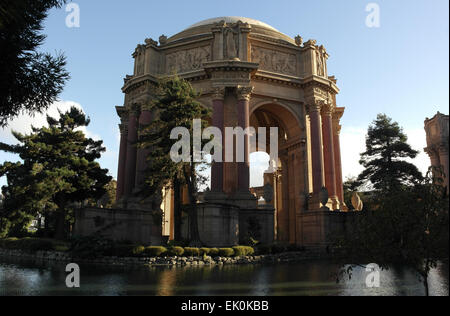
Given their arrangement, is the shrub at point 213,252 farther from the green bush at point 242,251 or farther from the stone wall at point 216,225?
the stone wall at point 216,225

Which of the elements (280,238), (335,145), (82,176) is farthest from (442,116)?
(82,176)

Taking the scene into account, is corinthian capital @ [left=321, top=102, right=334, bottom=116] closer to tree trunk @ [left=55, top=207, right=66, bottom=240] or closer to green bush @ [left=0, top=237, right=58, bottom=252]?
tree trunk @ [left=55, top=207, right=66, bottom=240]

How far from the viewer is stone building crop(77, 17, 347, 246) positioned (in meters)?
27.7

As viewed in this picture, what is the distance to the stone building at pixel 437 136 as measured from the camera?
43822mm

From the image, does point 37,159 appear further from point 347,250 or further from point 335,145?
point 335,145

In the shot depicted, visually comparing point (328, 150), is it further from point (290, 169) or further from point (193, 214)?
point (193, 214)

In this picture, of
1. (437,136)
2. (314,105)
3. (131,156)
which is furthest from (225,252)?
(437,136)

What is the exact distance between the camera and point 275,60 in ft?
111

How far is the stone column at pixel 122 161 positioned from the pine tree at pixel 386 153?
85.0 feet

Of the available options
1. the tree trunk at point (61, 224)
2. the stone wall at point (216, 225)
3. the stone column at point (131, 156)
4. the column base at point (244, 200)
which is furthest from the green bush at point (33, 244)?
the column base at point (244, 200)

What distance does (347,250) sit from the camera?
852cm

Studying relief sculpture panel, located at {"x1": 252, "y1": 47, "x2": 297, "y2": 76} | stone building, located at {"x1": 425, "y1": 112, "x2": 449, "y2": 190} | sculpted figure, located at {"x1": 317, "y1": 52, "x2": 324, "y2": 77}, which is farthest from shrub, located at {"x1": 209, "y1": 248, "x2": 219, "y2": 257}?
stone building, located at {"x1": 425, "y1": 112, "x2": 449, "y2": 190}

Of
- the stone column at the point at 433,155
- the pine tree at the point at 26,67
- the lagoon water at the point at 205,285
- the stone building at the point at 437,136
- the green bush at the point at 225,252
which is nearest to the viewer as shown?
the lagoon water at the point at 205,285

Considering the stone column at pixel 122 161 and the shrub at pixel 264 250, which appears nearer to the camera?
the shrub at pixel 264 250
